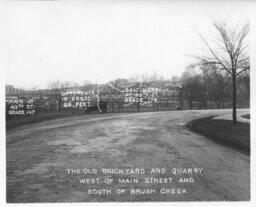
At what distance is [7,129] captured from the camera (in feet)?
26.0

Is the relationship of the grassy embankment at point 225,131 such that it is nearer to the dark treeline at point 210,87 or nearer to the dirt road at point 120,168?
the dirt road at point 120,168

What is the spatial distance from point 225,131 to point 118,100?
12.1ft

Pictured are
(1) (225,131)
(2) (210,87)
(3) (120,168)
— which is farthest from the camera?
(2) (210,87)

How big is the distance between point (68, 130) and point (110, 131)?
1526 millimetres

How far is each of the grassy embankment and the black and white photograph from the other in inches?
2.0

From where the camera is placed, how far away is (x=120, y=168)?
7.27 metres

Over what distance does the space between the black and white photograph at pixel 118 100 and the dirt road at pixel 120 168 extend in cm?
3

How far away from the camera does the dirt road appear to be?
668 centimetres

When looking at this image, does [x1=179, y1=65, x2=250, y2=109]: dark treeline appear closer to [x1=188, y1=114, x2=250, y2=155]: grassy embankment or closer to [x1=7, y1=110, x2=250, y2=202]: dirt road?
[x1=188, y1=114, x2=250, y2=155]: grassy embankment

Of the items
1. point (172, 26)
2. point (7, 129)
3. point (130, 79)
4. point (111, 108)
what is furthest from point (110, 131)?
point (172, 26)

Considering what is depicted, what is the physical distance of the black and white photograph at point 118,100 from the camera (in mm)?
6852

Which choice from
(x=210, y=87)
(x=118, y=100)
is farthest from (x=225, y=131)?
(x=118, y=100)

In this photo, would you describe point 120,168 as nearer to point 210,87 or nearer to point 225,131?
point 225,131

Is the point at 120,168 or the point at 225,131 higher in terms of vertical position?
the point at 225,131
